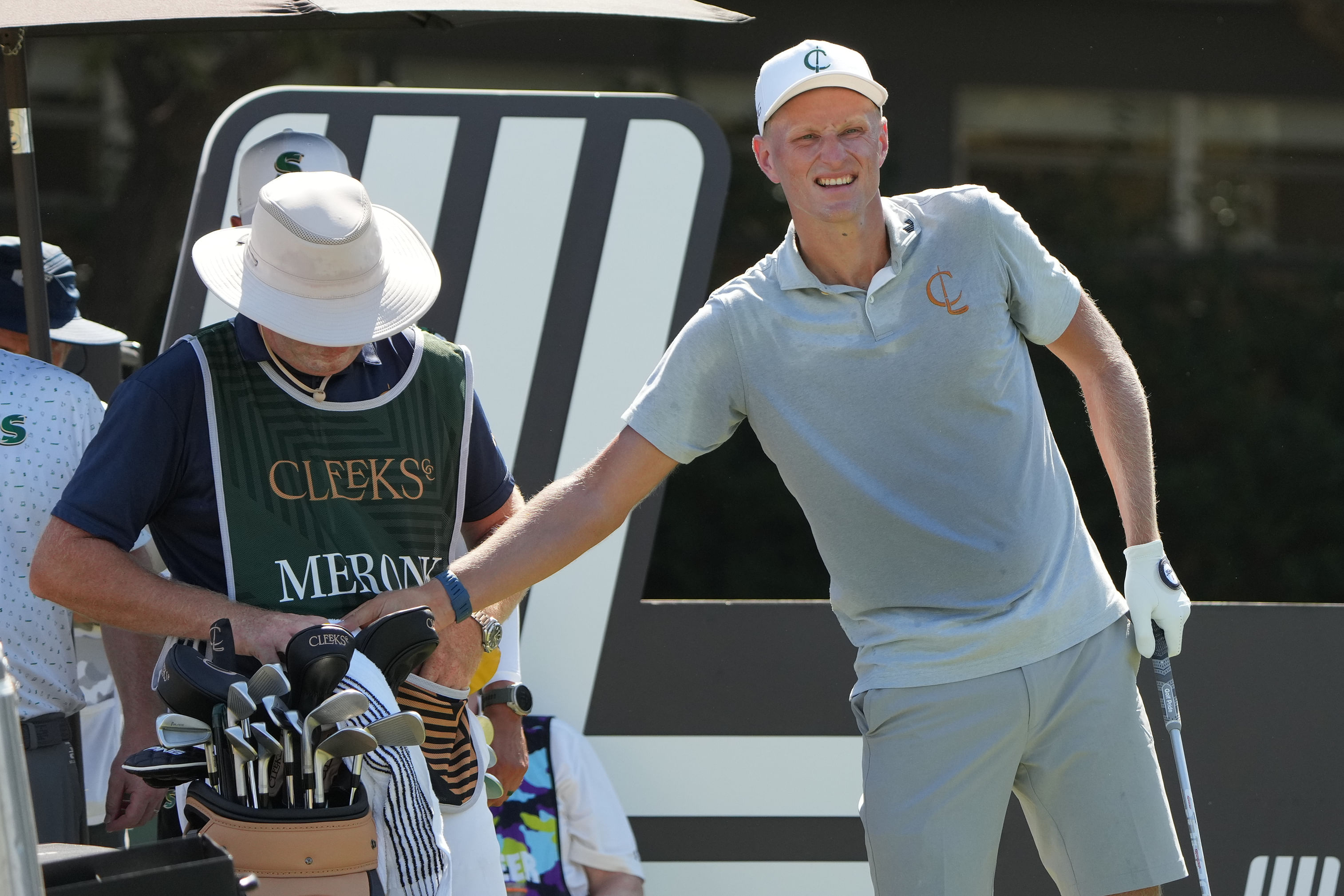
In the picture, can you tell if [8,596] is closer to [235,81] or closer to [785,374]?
[785,374]

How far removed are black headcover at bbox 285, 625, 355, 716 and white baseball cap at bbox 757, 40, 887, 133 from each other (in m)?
1.19

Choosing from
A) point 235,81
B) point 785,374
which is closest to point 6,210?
point 235,81

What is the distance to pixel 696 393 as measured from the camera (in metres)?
2.60

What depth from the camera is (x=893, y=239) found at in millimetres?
2572

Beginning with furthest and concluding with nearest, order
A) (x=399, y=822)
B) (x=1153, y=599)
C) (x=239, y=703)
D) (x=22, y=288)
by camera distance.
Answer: (x=22, y=288), (x=1153, y=599), (x=399, y=822), (x=239, y=703)

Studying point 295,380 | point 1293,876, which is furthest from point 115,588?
point 1293,876

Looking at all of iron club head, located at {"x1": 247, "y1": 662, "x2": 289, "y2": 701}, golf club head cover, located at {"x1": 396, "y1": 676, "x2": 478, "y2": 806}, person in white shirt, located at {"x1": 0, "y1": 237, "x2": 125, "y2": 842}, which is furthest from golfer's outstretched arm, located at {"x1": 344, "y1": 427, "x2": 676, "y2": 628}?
person in white shirt, located at {"x1": 0, "y1": 237, "x2": 125, "y2": 842}

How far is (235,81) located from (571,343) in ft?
9.35

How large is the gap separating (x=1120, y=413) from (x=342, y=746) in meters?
1.52

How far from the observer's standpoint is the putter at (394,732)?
1994 millimetres

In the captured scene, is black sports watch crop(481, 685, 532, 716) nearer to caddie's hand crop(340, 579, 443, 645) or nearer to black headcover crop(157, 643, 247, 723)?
caddie's hand crop(340, 579, 443, 645)

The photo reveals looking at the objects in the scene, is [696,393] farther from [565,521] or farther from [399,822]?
[399,822]

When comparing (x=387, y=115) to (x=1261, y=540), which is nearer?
(x=387, y=115)

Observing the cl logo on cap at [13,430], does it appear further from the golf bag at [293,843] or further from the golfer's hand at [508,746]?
the golf bag at [293,843]
